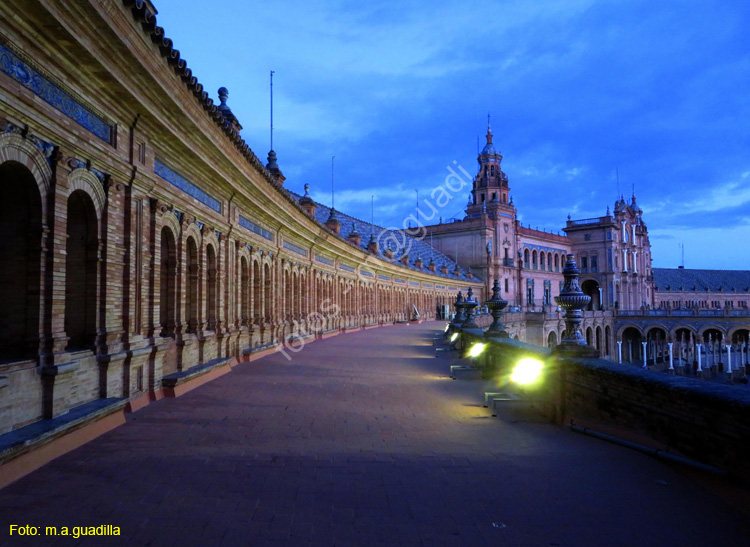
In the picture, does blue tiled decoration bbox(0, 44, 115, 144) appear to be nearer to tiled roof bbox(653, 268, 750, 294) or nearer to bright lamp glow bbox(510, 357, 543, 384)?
bright lamp glow bbox(510, 357, 543, 384)

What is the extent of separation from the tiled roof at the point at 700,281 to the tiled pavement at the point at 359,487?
4112 inches

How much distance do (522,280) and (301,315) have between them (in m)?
54.6

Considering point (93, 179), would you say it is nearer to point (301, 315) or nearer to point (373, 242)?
point (301, 315)

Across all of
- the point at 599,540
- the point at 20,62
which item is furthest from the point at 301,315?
the point at 599,540

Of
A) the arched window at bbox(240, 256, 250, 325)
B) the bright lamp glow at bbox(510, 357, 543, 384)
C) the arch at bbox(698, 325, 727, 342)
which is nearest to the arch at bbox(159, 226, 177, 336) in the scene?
the arched window at bbox(240, 256, 250, 325)

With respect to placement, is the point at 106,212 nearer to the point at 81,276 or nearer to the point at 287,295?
the point at 81,276

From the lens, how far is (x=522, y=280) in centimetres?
7294

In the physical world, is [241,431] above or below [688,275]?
below

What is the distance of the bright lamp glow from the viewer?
29.5 ft

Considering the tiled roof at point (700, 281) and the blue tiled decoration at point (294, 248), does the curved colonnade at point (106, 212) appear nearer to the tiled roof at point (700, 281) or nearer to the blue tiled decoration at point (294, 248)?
the blue tiled decoration at point (294, 248)

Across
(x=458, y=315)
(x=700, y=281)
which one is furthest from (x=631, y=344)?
(x=458, y=315)

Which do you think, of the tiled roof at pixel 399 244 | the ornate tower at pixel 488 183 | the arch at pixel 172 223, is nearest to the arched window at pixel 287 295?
the arch at pixel 172 223

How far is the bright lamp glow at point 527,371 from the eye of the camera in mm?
8992

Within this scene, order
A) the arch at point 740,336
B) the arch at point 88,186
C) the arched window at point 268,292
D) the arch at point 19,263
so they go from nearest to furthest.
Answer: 1. the arch at point 19,263
2. the arch at point 88,186
3. the arched window at point 268,292
4. the arch at point 740,336
